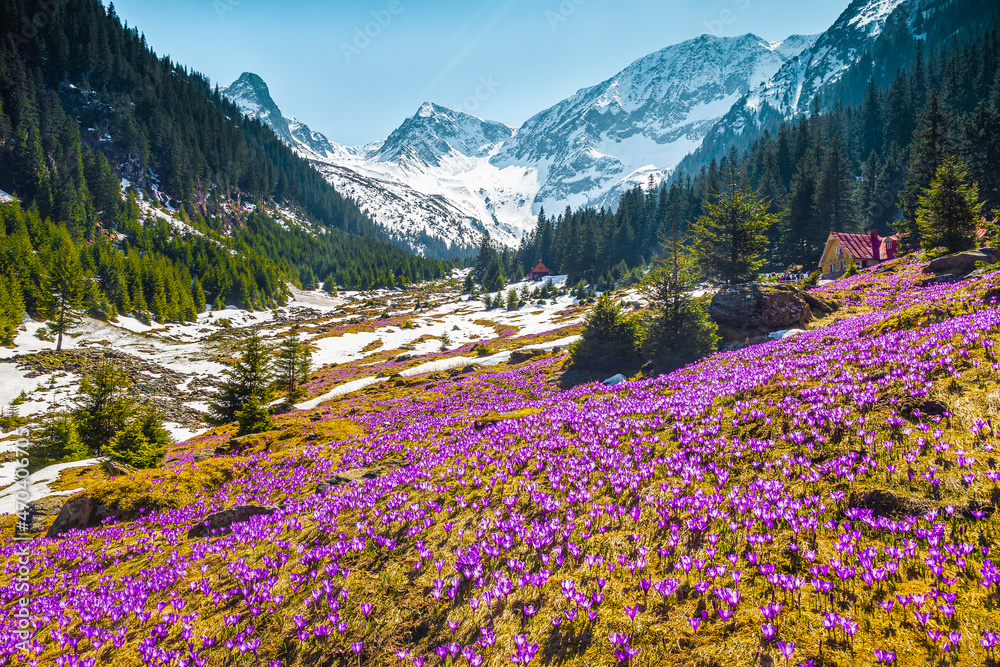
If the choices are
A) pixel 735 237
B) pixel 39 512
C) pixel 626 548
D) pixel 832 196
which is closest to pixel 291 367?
pixel 39 512

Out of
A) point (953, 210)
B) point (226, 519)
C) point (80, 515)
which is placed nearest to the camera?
point (226, 519)

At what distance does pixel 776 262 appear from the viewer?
254 feet

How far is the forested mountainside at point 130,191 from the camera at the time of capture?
8025cm

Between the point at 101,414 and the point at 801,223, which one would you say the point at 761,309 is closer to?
the point at 101,414

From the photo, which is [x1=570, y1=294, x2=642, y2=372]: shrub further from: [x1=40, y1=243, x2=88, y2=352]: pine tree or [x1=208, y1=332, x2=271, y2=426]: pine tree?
[x1=40, y1=243, x2=88, y2=352]: pine tree

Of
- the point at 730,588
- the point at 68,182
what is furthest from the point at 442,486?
the point at 68,182

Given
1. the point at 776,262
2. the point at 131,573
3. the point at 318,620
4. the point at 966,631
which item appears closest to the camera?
the point at 966,631

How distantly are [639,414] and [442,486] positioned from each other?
4.50 meters

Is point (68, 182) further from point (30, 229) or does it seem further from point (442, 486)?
point (442, 486)

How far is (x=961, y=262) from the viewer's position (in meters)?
22.1

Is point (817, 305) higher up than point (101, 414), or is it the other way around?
point (101, 414)

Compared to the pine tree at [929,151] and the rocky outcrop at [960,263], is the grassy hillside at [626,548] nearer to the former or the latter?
the rocky outcrop at [960,263]

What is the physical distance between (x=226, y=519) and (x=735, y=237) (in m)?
37.0

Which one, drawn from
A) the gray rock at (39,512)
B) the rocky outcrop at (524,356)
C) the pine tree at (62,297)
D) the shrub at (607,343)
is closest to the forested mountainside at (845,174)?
the rocky outcrop at (524,356)
